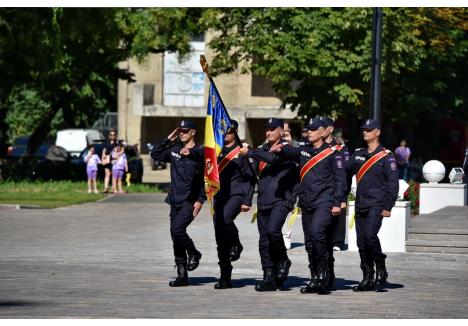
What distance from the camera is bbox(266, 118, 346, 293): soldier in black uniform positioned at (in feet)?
48.6

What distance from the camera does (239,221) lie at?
28.1 m

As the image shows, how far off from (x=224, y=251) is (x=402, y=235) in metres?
6.02

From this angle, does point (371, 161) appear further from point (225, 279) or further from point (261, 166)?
point (225, 279)

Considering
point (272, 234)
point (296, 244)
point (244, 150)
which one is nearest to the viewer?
point (244, 150)


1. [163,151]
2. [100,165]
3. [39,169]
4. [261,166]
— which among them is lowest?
[39,169]

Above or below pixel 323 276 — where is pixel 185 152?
above

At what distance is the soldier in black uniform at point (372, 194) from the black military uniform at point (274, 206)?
0.89 metres

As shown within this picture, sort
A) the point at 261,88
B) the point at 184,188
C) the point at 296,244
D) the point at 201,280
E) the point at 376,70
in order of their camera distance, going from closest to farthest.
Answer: the point at 184,188 < the point at 201,280 < the point at 296,244 < the point at 376,70 < the point at 261,88

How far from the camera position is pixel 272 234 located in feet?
49.2

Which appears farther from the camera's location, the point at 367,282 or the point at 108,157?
the point at 108,157

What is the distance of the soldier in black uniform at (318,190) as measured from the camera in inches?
583

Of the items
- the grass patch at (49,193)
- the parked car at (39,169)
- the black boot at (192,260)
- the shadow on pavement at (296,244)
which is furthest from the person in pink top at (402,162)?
the black boot at (192,260)

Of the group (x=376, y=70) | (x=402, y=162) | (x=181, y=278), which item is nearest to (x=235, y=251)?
(x=181, y=278)

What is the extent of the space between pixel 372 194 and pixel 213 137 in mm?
1920
